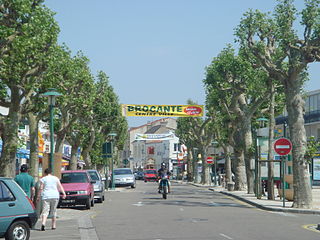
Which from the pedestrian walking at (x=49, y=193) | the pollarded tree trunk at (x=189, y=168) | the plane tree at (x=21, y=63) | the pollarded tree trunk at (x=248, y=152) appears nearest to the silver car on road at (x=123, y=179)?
the pollarded tree trunk at (x=248, y=152)

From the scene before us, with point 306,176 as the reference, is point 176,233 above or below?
below

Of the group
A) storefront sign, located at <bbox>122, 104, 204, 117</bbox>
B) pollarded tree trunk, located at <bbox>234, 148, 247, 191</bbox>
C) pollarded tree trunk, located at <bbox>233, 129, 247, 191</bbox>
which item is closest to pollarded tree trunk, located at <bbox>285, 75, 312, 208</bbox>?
pollarded tree trunk, located at <bbox>233, 129, 247, 191</bbox>

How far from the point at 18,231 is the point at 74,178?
14553 mm

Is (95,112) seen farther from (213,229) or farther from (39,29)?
(213,229)

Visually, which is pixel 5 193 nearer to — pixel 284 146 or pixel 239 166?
pixel 284 146

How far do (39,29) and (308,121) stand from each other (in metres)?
59.5

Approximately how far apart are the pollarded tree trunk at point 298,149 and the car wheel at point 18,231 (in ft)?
49.1

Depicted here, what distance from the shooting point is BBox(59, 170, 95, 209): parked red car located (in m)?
26.5

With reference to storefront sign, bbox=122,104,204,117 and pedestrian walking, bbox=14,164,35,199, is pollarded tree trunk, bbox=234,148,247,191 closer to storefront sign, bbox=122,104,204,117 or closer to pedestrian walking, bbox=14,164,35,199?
storefront sign, bbox=122,104,204,117

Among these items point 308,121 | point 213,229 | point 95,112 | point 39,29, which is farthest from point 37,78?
point 308,121

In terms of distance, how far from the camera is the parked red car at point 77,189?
26.5 meters

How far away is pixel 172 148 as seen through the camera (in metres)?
146

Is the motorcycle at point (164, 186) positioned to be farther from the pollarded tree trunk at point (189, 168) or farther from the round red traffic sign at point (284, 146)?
the pollarded tree trunk at point (189, 168)

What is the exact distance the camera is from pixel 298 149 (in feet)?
86.2
